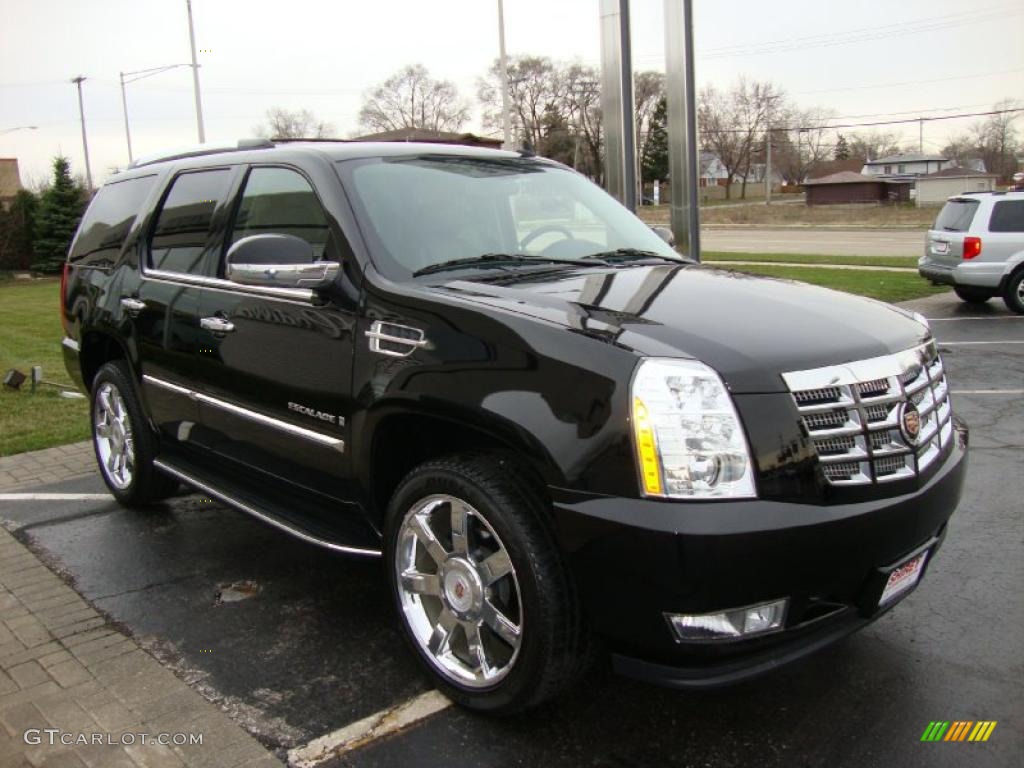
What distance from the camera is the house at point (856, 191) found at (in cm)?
7388

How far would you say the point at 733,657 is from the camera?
2.54m

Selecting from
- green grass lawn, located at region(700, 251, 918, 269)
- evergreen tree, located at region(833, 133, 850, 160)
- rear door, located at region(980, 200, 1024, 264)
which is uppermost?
evergreen tree, located at region(833, 133, 850, 160)

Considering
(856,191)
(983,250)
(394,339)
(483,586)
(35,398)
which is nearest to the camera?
(483,586)

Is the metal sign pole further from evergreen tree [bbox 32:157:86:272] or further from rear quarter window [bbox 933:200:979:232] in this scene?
evergreen tree [bbox 32:157:86:272]

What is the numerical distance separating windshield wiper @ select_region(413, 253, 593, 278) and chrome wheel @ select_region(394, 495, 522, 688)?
36.5 inches

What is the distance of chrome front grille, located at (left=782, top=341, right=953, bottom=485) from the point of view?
255 cm

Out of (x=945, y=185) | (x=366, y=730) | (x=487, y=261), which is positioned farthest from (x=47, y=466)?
(x=945, y=185)

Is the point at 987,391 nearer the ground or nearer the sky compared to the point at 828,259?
nearer the ground

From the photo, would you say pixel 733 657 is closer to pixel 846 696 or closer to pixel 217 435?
pixel 846 696

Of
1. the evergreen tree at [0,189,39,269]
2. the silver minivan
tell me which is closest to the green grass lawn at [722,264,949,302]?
the silver minivan

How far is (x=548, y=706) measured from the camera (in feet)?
9.93

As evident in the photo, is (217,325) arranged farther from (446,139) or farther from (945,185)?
(945,185)

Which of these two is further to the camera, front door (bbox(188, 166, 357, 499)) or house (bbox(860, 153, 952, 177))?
house (bbox(860, 153, 952, 177))

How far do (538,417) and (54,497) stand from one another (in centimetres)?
417
